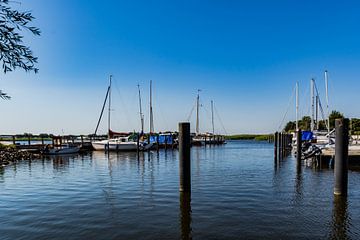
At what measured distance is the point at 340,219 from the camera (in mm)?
10047

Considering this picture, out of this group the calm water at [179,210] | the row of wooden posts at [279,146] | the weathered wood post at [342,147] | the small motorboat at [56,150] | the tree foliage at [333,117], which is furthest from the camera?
the tree foliage at [333,117]

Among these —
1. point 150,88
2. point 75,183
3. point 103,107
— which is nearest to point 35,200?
A: point 75,183

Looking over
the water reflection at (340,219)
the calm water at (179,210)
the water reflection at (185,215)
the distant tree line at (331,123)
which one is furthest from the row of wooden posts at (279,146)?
the distant tree line at (331,123)

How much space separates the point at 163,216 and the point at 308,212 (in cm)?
530

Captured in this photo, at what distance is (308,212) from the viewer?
1099cm

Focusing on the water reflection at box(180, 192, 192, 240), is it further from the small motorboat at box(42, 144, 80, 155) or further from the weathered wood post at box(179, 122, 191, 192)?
the small motorboat at box(42, 144, 80, 155)

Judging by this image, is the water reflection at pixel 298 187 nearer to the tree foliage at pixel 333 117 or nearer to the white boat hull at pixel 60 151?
the white boat hull at pixel 60 151

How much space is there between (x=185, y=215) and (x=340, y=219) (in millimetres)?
5211

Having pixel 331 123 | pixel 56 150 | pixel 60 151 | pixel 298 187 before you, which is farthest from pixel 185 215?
pixel 331 123

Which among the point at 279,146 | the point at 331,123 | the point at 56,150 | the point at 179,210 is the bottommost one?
the point at 56,150

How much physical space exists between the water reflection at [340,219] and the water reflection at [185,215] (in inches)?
162

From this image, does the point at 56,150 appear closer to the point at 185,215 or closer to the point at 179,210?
the point at 179,210

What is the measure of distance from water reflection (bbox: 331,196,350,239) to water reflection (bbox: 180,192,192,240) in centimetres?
411

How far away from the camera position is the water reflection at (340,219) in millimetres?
8656
